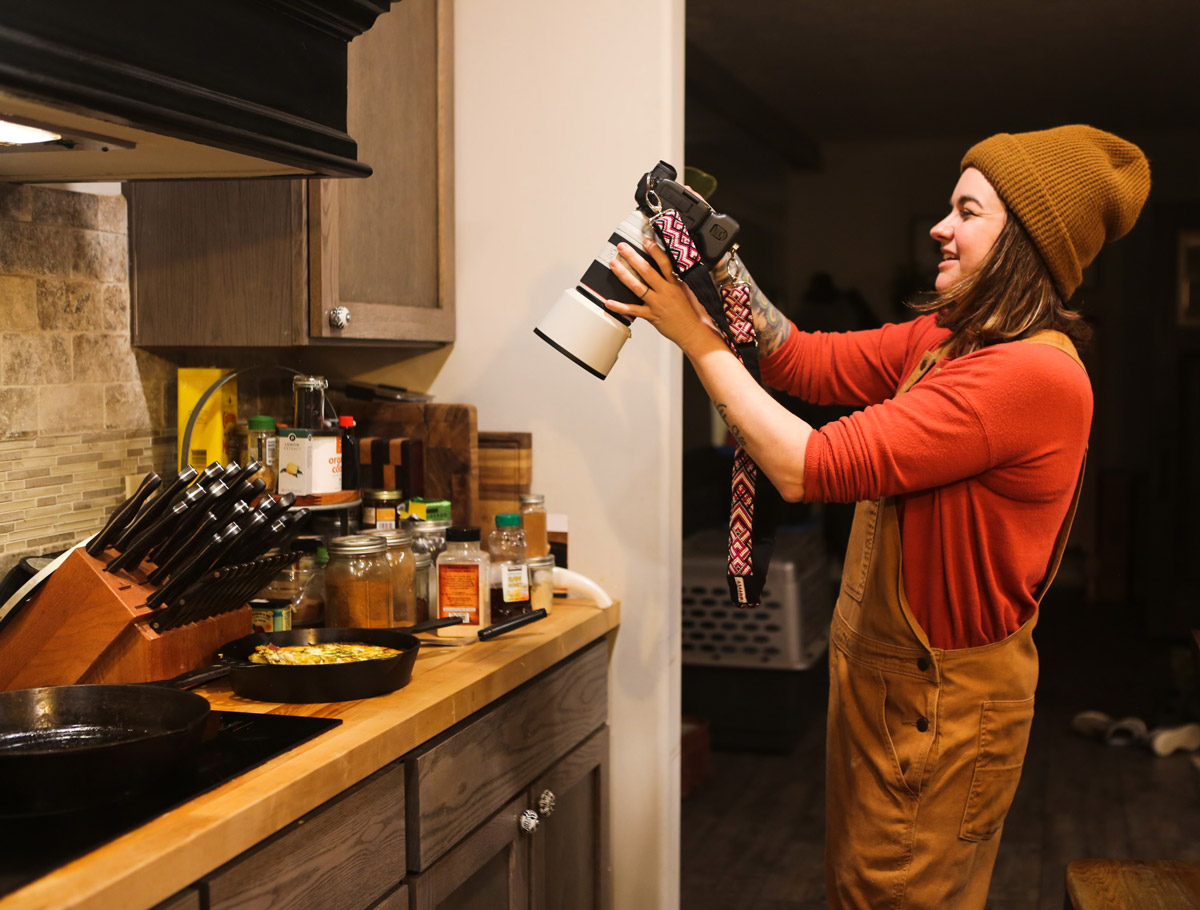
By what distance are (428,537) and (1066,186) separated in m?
1.18

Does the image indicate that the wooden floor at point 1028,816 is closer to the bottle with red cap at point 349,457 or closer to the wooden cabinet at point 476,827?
the wooden cabinet at point 476,827

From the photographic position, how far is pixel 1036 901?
3141 mm

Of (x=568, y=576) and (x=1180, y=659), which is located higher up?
(x=568, y=576)

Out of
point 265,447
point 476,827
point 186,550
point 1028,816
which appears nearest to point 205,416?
point 265,447

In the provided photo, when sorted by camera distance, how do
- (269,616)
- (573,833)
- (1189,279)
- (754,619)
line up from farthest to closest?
(1189,279) < (754,619) < (573,833) < (269,616)

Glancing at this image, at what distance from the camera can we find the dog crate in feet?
13.9

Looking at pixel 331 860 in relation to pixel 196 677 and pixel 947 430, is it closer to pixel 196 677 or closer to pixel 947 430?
pixel 196 677

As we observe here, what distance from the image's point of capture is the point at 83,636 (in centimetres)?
153

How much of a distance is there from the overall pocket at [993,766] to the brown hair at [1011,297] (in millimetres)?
523

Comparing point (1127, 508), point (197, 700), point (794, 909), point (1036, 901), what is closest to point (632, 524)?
point (197, 700)

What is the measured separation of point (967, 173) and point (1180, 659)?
3689mm

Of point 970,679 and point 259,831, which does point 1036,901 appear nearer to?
point 970,679

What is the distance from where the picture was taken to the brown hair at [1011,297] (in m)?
1.64

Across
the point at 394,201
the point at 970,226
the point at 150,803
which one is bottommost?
the point at 150,803
